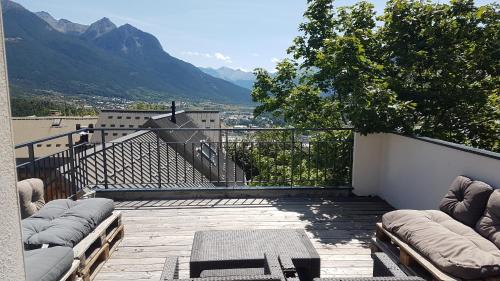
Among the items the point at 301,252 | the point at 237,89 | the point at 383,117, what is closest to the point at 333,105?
the point at 383,117

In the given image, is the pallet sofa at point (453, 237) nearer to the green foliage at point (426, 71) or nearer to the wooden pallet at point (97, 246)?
the green foliage at point (426, 71)

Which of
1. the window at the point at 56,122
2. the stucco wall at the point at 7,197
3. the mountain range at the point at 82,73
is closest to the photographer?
the stucco wall at the point at 7,197

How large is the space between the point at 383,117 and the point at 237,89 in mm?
187047

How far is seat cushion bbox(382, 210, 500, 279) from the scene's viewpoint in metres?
2.04

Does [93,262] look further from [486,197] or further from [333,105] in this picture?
[333,105]

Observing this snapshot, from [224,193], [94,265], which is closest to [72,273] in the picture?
[94,265]

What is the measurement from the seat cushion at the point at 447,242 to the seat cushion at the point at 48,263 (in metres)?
2.51

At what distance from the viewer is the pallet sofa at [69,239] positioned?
2095mm

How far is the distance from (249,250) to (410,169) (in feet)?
9.76

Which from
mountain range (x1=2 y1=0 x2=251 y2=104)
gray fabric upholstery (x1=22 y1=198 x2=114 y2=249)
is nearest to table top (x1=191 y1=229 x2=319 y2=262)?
gray fabric upholstery (x1=22 y1=198 x2=114 y2=249)

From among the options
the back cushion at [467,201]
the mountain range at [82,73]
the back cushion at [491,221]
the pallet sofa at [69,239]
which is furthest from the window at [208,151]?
the mountain range at [82,73]

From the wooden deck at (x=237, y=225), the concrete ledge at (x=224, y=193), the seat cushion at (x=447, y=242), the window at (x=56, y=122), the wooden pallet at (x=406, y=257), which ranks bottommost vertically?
the window at (x=56, y=122)

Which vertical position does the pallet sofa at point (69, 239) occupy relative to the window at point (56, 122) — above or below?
above

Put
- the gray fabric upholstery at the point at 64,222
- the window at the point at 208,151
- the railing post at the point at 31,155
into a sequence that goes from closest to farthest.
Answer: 1. the gray fabric upholstery at the point at 64,222
2. the railing post at the point at 31,155
3. the window at the point at 208,151
